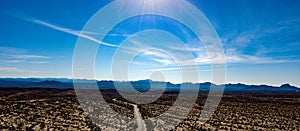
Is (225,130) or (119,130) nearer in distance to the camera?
(119,130)

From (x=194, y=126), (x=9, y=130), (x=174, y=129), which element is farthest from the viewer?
(x=194, y=126)

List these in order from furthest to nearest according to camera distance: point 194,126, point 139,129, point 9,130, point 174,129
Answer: point 194,126 < point 174,129 < point 139,129 < point 9,130

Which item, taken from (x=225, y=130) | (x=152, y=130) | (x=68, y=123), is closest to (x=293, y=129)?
(x=225, y=130)

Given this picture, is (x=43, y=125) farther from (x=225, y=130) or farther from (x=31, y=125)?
(x=225, y=130)

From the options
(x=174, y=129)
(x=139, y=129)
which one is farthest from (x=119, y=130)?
(x=174, y=129)

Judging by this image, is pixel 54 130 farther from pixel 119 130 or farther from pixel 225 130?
pixel 225 130

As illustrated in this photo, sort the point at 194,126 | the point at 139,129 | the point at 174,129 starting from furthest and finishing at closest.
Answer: the point at 194,126 → the point at 174,129 → the point at 139,129

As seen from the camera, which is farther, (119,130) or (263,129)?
(263,129)

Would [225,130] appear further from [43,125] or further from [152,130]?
[43,125]
